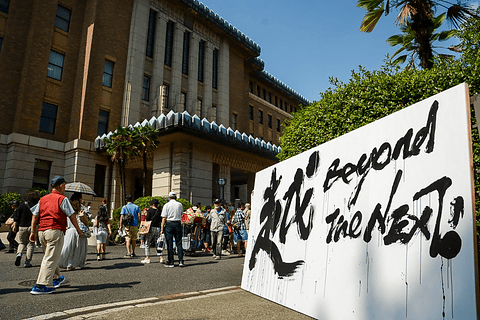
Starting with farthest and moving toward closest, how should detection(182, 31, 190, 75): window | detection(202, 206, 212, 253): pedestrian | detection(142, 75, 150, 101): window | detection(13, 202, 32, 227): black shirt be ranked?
1. detection(182, 31, 190, 75): window
2. detection(142, 75, 150, 101): window
3. detection(202, 206, 212, 253): pedestrian
4. detection(13, 202, 32, 227): black shirt

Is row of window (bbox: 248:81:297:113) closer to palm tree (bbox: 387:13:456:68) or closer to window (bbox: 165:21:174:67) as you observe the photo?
window (bbox: 165:21:174:67)

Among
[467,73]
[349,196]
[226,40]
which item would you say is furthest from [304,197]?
[226,40]

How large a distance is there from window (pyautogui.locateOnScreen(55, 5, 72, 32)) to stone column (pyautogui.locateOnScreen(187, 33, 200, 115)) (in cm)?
975

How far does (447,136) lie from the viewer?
2377 millimetres

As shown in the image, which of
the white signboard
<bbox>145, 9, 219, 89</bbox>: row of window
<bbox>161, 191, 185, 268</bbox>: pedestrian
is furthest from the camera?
<bbox>145, 9, 219, 89</bbox>: row of window

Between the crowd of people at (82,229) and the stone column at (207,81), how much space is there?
16119 mm

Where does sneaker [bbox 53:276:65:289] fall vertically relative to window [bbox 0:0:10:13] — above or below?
below

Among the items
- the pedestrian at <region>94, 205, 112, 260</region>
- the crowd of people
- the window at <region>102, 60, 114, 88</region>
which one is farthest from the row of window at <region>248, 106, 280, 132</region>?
the pedestrian at <region>94, 205, 112, 260</region>

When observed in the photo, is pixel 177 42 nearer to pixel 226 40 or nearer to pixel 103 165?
pixel 226 40

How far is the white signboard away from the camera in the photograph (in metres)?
2.19

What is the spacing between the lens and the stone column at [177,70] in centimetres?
2653

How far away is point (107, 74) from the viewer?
2359 cm

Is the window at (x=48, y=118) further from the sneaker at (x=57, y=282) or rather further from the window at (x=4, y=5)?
the sneaker at (x=57, y=282)

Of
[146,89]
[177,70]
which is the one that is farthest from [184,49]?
[146,89]
